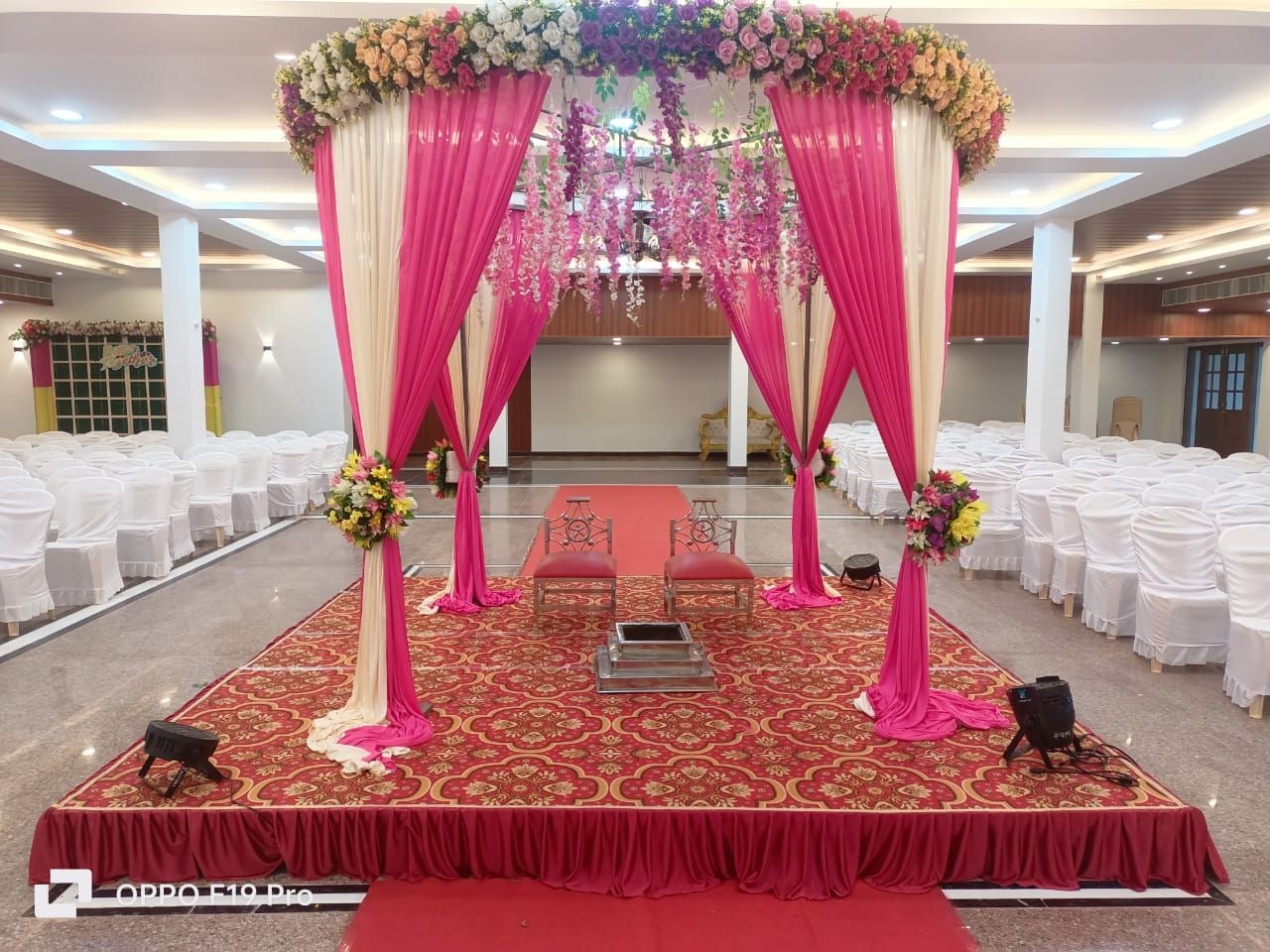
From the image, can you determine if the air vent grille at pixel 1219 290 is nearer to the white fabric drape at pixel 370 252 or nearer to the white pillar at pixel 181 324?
the white fabric drape at pixel 370 252

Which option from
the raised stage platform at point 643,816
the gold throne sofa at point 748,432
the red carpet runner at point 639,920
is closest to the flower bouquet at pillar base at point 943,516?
the raised stage platform at point 643,816

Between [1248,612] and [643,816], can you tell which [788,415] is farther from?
[643,816]

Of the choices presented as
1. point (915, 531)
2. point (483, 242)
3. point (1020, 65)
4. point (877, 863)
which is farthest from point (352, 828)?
point (1020, 65)

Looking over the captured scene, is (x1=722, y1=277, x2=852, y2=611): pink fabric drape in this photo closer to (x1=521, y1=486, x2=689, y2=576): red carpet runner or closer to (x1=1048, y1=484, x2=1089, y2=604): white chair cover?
(x1=521, y1=486, x2=689, y2=576): red carpet runner

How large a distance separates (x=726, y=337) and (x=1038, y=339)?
6.80 meters

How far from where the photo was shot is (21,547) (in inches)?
227

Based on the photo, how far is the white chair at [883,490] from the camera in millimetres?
10359

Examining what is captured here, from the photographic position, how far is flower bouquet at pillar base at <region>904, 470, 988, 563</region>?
12.2 feet

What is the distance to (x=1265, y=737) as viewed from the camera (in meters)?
4.22

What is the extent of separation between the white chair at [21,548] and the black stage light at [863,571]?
19.6ft

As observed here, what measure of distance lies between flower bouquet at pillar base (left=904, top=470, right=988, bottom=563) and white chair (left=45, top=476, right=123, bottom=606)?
617cm

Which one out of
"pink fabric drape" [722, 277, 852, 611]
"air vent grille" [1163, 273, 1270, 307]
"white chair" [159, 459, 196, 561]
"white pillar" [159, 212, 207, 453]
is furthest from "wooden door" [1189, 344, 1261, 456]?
"white pillar" [159, 212, 207, 453]

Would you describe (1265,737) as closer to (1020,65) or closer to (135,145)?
(1020,65)

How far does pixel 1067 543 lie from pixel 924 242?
388cm
